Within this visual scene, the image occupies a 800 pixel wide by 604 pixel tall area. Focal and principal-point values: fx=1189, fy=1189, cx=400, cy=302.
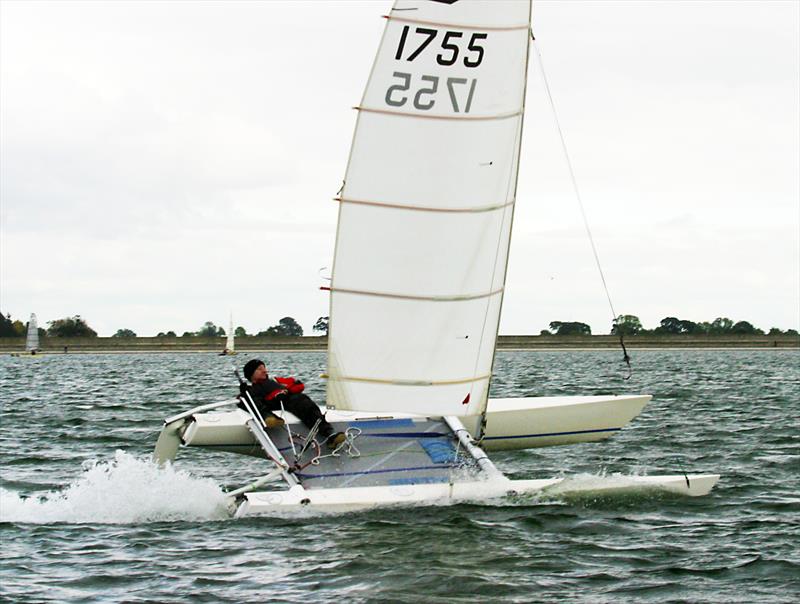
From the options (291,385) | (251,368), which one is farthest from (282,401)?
(251,368)

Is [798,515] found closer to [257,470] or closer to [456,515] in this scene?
[456,515]

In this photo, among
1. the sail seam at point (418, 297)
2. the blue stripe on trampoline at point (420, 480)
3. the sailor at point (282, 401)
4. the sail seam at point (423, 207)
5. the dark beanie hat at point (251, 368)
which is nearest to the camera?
the blue stripe on trampoline at point (420, 480)

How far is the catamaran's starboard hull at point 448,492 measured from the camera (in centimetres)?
1025

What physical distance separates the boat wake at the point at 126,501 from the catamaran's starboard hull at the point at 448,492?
0.51 meters

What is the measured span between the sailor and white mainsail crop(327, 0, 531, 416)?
13.3 inches

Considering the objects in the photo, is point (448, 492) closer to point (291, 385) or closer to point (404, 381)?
point (404, 381)

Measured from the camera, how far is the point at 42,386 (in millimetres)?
35281

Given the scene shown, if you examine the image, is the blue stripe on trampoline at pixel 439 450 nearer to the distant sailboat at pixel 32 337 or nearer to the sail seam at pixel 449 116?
the sail seam at pixel 449 116

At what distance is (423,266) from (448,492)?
2175mm

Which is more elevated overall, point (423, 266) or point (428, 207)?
point (428, 207)

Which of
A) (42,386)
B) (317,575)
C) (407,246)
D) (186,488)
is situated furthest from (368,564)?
(42,386)

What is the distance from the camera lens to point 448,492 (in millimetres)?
10617

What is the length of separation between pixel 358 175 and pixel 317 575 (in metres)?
3.96

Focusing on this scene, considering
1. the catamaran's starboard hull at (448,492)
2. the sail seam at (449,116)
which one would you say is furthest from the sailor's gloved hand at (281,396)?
the sail seam at (449,116)
